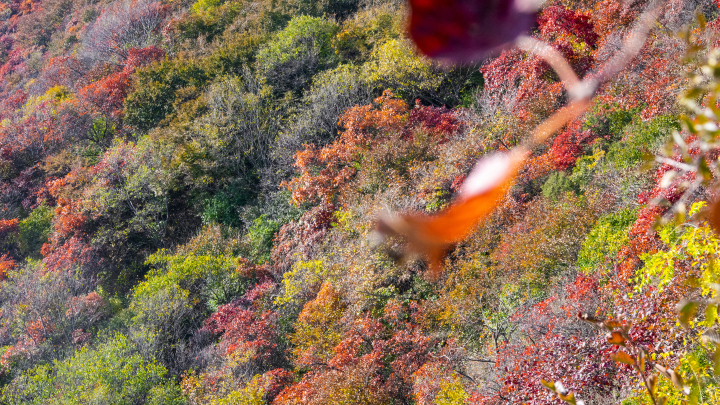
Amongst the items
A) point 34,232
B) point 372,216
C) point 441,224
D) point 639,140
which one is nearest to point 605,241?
point 639,140

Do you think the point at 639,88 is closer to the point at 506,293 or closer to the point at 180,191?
the point at 506,293

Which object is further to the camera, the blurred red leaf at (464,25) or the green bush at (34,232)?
the green bush at (34,232)

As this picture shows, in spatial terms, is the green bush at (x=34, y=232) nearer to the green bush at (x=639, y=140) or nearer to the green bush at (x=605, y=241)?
the green bush at (x=605, y=241)

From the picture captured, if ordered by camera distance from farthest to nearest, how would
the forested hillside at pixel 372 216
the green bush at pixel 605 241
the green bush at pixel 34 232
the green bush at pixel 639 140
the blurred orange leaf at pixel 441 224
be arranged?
the green bush at pixel 34 232, the blurred orange leaf at pixel 441 224, the green bush at pixel 639 140, the green bush at pixel 605 241, the forested hillside at pixel 372 216

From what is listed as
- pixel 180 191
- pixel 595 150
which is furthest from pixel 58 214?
pixel 595 150

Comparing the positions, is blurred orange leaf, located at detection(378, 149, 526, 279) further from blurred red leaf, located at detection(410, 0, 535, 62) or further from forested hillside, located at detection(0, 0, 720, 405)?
blurred red leaf, located at detection(410, 0, 535, 62)

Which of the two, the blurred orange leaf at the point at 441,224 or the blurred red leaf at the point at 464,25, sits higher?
the blurred red leaf at the point at 464,25

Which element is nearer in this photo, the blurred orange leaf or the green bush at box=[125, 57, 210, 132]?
the blurred orange leaf

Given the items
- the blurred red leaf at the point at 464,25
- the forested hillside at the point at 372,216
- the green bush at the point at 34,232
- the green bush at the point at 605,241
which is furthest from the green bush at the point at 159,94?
the blurred red leaf at the point at 464,25

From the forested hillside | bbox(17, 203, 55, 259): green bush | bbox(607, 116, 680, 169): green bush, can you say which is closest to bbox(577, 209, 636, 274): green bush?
the forested hillside
